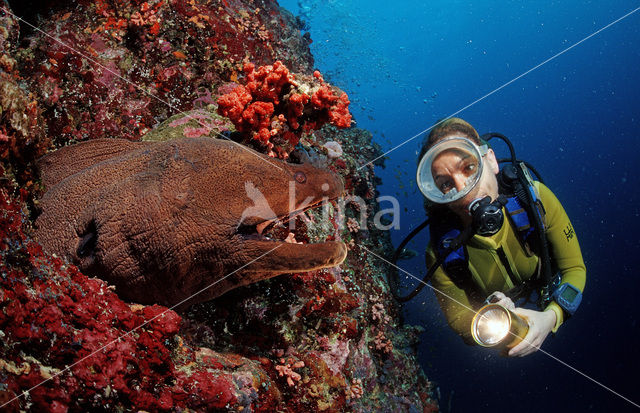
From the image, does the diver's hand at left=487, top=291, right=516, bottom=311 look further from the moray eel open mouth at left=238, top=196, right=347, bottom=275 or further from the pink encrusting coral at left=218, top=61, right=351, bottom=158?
the pink encrusting coral at left=218, top=61, right=351, bottom=158

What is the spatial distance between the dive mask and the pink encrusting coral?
158 cm

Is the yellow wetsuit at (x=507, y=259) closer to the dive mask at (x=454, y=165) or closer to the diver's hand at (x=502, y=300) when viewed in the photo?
the dive mask at (x=454, y=165)

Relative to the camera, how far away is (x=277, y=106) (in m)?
3.81

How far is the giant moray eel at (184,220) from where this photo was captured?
89.8 inches

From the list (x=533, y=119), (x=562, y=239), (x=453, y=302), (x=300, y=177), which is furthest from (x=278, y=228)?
(x=533, y=119)

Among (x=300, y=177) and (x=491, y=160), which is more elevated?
(x=491, y=160)

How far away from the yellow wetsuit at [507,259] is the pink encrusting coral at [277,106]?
9.39 ft

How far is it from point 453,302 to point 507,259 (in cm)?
101

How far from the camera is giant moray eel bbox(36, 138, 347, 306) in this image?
2281 mm

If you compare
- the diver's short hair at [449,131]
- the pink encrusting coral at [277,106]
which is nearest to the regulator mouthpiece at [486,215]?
the diver's short hair at [449,131]

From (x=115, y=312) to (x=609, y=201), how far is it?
208 feet

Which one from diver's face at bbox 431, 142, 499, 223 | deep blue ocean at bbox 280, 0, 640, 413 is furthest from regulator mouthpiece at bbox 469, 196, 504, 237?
deep blue ocean at bbox 280, 0, 640, 413

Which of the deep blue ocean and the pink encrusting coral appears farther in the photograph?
the deep blue ocean

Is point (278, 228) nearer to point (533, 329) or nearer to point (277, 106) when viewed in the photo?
point (277, 106)
